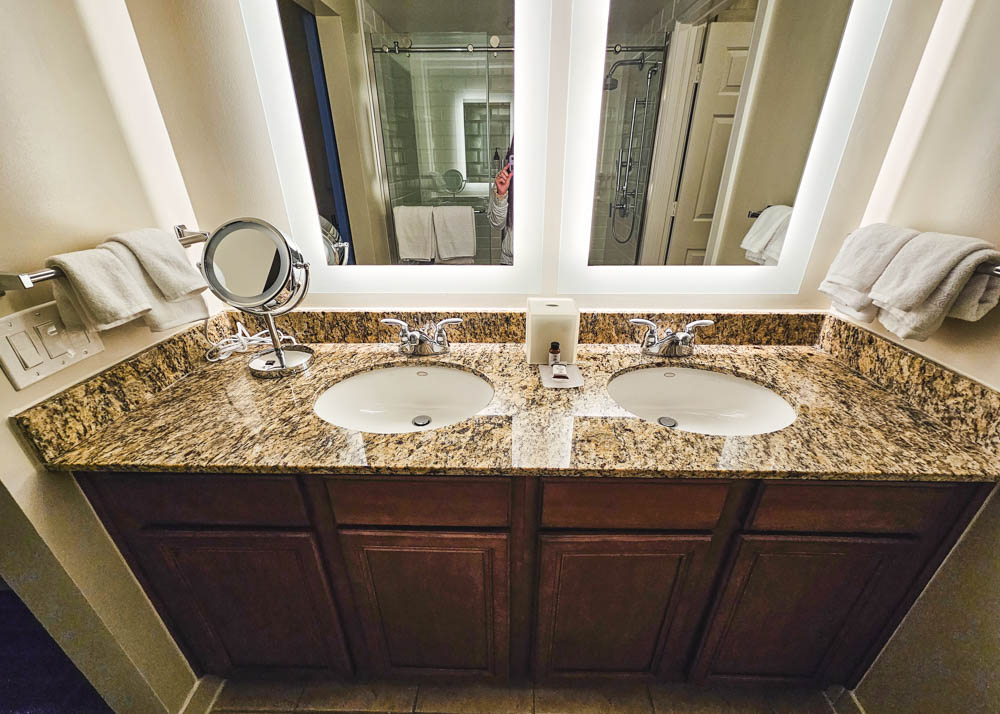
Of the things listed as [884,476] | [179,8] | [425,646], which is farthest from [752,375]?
[179,8]

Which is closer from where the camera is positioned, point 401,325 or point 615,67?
point 615,67

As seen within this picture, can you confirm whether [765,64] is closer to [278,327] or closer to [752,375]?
[752,375]

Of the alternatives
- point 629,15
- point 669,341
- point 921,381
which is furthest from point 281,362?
point 921,381

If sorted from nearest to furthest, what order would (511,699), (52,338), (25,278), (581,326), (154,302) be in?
1. (25,278)
2. (52,338)
3. (154,302)
4. (511,699)
5. (581,326)

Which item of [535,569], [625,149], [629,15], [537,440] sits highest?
[629,15]

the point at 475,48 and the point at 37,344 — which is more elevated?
the point at 475,48

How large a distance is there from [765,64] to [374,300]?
123 centimetres

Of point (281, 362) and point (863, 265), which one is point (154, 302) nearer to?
point (281, 362)

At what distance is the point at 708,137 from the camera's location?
1057mm

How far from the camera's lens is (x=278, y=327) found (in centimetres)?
122

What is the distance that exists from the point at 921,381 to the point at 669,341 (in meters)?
0.53

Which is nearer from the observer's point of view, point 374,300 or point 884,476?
point 884,476

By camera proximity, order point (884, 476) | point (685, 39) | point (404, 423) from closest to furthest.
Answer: point (884, 476)
point (685, 39)
point (404, 423)

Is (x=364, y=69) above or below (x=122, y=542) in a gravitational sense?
above
